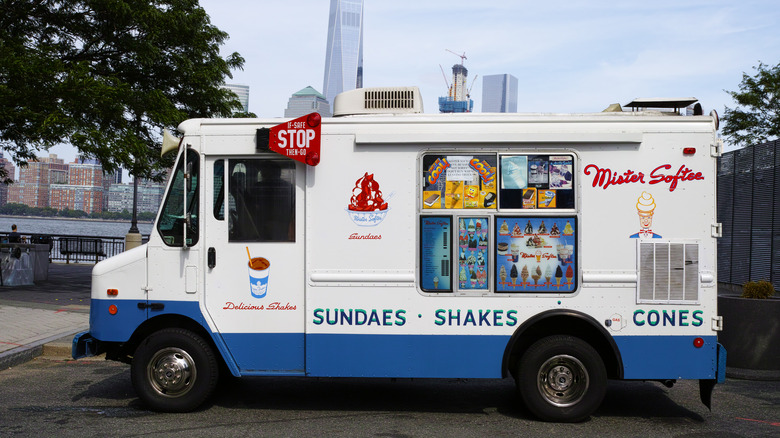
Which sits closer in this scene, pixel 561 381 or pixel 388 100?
pixel 561 381

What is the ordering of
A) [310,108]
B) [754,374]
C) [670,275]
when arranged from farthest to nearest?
[310,108], [754,374], [670,275]

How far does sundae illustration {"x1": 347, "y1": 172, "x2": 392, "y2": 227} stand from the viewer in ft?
20.3

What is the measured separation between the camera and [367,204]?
6.21 m

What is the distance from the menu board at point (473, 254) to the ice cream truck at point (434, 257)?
0.04 feet

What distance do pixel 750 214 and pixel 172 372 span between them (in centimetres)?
1328

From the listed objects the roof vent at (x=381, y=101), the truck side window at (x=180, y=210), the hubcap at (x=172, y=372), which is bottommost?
the hubcap at (x=172, y=372)

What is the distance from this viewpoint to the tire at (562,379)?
5.98m

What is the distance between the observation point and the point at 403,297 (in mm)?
6125

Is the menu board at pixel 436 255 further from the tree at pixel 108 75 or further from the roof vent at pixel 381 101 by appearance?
the tree at pixel 108 75

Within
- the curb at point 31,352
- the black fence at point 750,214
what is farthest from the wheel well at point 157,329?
the black fence at point 750,214

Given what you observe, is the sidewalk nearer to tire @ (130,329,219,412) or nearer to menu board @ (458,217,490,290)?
tire @ (130,329,219,412)

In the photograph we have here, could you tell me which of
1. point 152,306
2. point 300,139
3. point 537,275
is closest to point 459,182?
point 537,275

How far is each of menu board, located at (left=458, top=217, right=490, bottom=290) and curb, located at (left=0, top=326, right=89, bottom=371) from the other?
18.8ft

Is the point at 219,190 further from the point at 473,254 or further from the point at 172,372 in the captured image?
the point at 473,254
